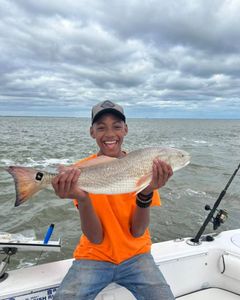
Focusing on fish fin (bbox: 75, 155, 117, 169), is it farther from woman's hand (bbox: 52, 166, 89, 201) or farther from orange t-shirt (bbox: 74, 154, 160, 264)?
orange t-shirt (bbox: 74, 154, 160, 264)

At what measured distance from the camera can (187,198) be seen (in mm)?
11211

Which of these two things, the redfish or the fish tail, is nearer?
the fish tail

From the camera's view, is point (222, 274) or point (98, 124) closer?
point (98, 124)

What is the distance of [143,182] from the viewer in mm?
2943

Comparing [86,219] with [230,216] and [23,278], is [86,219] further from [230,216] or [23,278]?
[230,216]

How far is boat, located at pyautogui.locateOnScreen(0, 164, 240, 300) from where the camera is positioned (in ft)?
11.1

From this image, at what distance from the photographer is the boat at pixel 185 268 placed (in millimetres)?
3391

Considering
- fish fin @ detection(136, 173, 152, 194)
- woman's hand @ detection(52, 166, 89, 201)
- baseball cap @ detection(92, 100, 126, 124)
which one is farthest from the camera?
baseball cap @ detection(92, 100, 126, 124)

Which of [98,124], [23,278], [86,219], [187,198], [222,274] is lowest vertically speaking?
[187,198]

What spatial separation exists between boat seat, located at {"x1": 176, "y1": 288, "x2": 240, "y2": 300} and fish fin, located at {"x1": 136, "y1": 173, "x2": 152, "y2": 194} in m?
2.10

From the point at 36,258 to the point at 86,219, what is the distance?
12.8 ft

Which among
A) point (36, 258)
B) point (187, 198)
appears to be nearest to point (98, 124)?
point (36, 258)

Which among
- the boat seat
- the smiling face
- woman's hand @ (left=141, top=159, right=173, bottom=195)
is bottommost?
the boat seat

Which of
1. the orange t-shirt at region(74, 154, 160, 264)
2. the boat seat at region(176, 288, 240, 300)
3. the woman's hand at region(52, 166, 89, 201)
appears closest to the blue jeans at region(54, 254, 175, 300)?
the orange t-shirt at region(74, 154, 160, 264)
